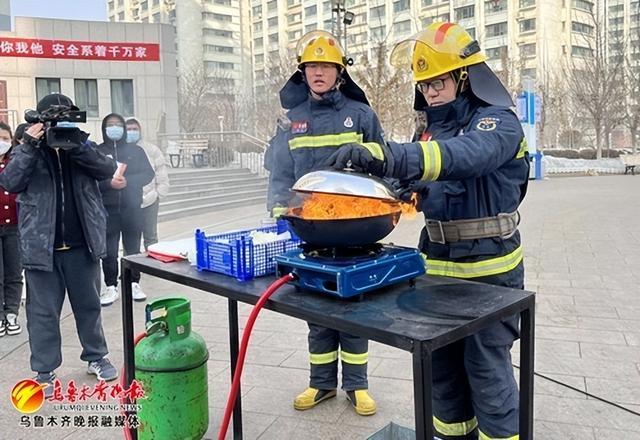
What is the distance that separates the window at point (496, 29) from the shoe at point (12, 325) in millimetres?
59525

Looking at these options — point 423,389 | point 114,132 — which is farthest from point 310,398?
point 114,132

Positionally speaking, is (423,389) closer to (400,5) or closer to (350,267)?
(350,267)

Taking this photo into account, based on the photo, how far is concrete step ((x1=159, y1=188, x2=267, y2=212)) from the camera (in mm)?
13250

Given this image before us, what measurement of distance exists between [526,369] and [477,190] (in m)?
0.68

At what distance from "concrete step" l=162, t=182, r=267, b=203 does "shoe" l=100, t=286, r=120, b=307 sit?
7.60 m

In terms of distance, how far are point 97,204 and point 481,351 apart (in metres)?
2.54

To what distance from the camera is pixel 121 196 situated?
574 centimetres

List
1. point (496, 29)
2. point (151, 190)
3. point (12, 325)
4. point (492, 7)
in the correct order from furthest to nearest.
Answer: point (496, 29) < point (492, 7) < point (151, 190) < point (12, 325)

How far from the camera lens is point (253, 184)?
669 inches

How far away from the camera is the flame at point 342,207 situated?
1.90m

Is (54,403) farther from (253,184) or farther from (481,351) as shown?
(253,184)

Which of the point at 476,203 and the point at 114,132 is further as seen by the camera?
the point at 114,132

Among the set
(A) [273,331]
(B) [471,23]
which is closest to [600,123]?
(A) [273,331]

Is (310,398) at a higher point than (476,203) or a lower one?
lower
